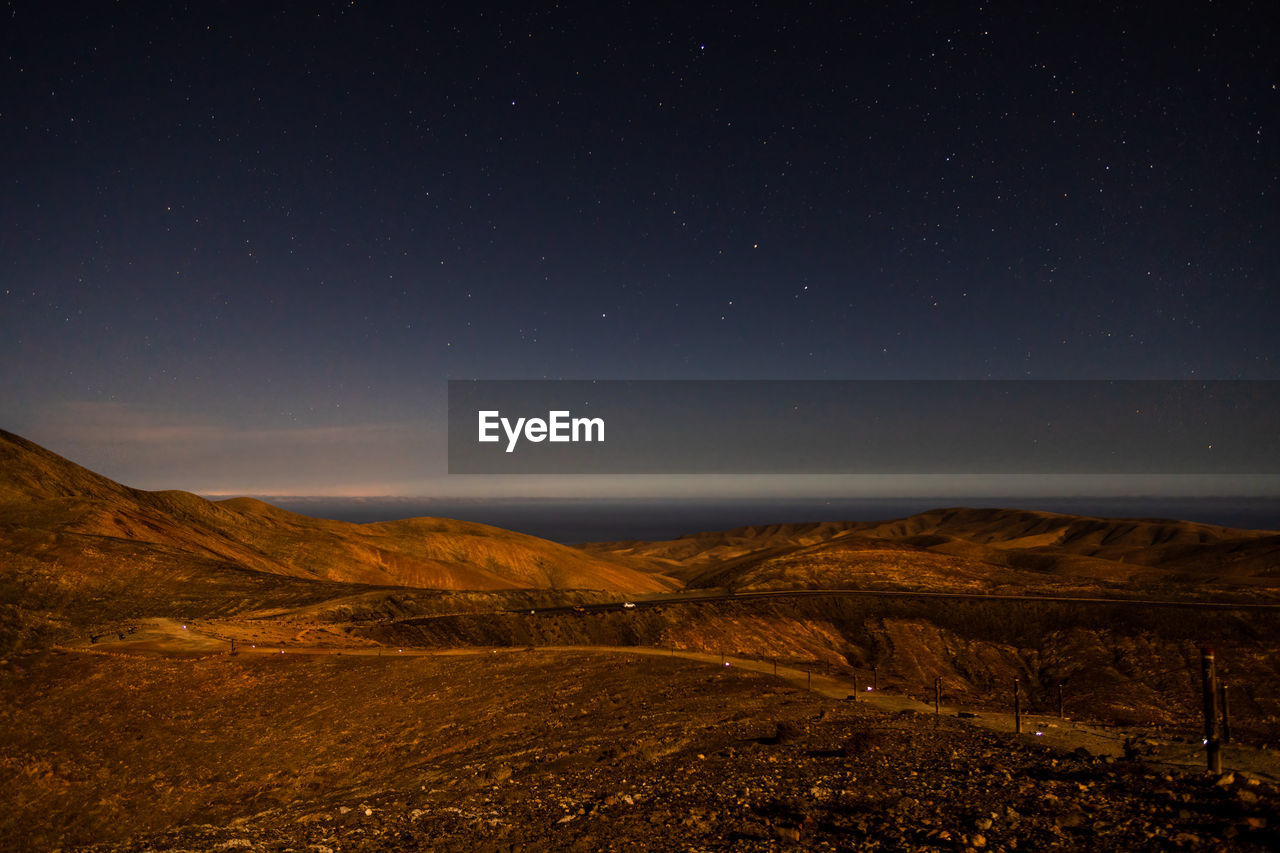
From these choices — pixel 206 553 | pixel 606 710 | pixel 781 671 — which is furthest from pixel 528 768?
pixel 206 553

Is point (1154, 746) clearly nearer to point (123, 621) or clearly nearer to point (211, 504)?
point (123, 621)

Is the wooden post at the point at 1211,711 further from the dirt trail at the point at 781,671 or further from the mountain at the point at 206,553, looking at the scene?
the mountain at the point at 206,553

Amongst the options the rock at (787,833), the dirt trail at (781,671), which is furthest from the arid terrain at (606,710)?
the dirt trail at (781,671)

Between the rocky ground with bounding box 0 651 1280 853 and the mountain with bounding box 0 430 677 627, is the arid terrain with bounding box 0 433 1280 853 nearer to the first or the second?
the rocky ground with bounding box 0 651 1280 853

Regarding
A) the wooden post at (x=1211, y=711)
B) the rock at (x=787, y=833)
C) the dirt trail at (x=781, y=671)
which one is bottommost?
the dirt trail at (x=781, y=671)

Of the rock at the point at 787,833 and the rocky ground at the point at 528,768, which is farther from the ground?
the rock at the point at 787,833

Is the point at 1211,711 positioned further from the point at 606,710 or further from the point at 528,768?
the point at 606,710
